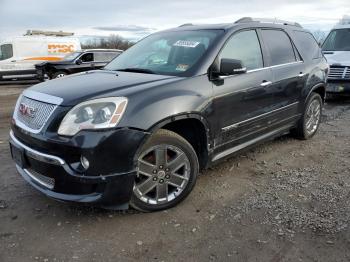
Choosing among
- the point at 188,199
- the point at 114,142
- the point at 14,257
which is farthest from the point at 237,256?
the point at 14,257

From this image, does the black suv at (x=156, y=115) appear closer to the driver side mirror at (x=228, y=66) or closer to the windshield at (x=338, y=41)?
the driver side mirror at (x=228, y=66)

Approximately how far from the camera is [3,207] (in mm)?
3775

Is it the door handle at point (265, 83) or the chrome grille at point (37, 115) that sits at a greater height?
the door handle at point (265, 83)

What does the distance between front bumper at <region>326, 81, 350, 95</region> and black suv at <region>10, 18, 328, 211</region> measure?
188 inches

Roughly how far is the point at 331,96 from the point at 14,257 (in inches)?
369

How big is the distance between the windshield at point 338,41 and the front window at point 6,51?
13.9 meters

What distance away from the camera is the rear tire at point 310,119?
581 cm

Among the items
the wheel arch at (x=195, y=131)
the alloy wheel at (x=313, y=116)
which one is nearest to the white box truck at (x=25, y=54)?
the alloy wheel at (x=313, y=116)

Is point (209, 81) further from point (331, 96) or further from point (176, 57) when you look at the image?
point (331, 96)

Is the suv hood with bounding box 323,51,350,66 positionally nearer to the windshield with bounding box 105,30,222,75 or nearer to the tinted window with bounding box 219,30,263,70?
the tinted window with bounding box 219,30,263,70

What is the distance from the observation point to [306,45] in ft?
19.2

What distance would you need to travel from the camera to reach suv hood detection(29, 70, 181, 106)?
10.8 feet

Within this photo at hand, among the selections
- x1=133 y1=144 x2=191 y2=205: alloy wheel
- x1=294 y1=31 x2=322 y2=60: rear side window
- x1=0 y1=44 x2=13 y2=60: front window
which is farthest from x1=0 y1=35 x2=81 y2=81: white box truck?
x1=133 y1=144 x2=191 y2=205: alloy wheel

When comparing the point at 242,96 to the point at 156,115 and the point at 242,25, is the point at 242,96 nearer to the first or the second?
the point at 242,25
